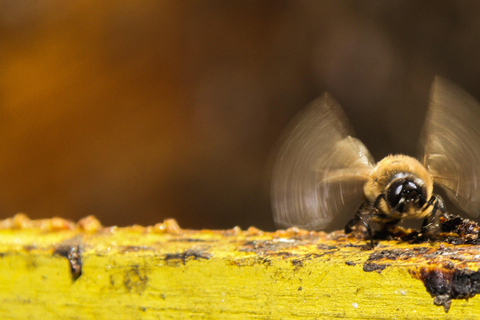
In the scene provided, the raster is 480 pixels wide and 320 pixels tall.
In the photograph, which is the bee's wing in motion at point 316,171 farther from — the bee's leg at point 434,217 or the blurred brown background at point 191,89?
the blurred brown background at point 191,89

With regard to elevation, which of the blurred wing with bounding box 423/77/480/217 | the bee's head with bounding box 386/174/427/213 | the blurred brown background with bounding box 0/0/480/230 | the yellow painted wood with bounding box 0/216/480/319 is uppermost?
the blurred brown background with bounding box 0/0/480/230

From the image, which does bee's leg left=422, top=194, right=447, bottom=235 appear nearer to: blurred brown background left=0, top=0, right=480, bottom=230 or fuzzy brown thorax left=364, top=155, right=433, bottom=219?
fuzzy brown thorax left=364, top=155, right=433, bottom=219

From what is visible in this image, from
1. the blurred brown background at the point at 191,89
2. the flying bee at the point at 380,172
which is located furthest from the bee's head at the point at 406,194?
the blurred brown background at the point at 191,89

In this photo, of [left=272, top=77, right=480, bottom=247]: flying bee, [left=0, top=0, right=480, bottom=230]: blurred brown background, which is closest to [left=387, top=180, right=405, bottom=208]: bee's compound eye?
[left=272, top=77, right=480, bottom=247]: flying bee

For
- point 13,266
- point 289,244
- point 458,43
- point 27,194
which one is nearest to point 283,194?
point 289,244

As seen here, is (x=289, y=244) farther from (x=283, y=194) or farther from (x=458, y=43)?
(x=458, y=43)

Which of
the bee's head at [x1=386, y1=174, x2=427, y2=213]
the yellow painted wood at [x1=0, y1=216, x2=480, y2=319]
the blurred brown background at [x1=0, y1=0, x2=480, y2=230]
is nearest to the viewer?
the yellow painted wood at [x1=0, y1=216, x2=480, y2=319]

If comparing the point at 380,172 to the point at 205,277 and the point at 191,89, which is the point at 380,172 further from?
the point at 191,89
